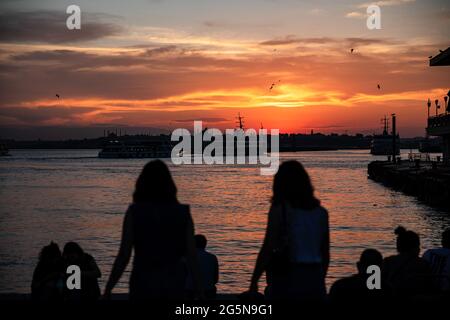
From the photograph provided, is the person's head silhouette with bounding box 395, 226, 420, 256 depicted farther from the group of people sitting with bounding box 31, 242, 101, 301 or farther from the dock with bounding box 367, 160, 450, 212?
the dock with bounding box 367, 160, 450, 212

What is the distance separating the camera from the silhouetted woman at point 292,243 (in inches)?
230

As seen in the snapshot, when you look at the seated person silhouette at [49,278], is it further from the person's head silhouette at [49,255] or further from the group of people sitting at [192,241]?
the group of people sitting at [192,241]

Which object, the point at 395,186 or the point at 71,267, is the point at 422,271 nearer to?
the point at 71,267

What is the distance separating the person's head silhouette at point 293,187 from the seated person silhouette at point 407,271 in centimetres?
217

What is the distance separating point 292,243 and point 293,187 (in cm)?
43

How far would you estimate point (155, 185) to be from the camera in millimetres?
5898

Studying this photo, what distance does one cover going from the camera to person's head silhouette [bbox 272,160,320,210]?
584 centimetres

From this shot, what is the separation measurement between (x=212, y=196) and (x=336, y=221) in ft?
83.4

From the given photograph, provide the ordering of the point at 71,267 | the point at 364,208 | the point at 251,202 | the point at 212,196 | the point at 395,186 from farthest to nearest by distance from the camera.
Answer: the point at 395,186
the point at 212,196
the point at 251,202
the point at 364,208
the point at 71,267

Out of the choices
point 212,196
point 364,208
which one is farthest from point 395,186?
point 364,208

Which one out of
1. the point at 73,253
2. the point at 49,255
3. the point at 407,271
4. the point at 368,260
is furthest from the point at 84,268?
the point at 407,271

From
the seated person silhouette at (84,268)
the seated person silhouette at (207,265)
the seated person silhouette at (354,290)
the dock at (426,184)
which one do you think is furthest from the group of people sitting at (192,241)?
the dock at (426,184)

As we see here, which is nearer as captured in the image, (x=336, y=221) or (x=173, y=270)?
(x=173, y=270)
